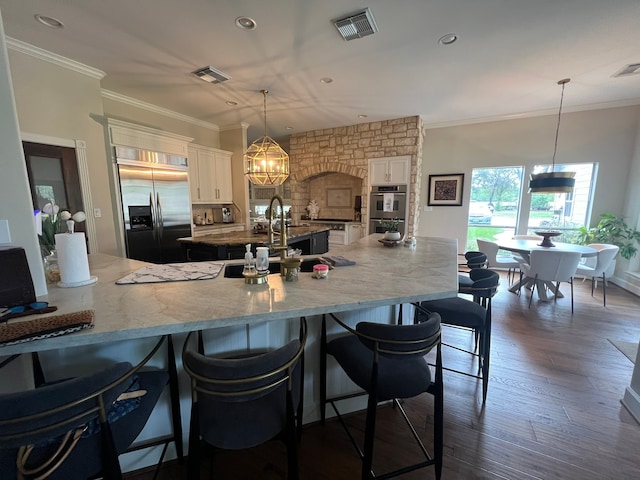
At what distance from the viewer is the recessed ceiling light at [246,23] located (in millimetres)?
2268

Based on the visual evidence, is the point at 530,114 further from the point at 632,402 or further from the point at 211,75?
the point at 211,75

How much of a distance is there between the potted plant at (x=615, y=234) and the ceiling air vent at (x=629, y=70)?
2.18 m

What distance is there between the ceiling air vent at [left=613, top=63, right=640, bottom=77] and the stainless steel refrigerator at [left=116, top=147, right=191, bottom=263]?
616 cm

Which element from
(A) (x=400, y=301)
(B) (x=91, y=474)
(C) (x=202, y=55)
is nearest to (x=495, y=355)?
(A) (x=400, y=301)

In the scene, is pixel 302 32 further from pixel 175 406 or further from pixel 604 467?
pixel 604 467

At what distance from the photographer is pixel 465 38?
2.54m

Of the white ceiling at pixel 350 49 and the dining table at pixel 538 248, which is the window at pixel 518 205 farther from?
the white ceiling at pixel 350 49

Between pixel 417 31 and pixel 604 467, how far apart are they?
134 inches

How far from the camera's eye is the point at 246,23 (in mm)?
2314

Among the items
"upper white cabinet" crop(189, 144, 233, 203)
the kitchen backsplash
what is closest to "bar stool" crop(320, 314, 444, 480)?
"upper white cabinet" crop(189, 144, 233, 203)

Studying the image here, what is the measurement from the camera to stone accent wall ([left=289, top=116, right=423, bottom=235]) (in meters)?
5.21

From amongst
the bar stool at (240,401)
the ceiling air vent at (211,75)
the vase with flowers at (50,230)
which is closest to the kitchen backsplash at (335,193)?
the ceiling air vent at (211,75)

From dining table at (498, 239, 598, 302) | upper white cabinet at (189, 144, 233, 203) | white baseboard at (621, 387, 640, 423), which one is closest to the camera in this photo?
white baseboard at (621, 387, 640, 423)

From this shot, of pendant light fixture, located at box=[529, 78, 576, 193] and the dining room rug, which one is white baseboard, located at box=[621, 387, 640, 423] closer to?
the dining room rug
